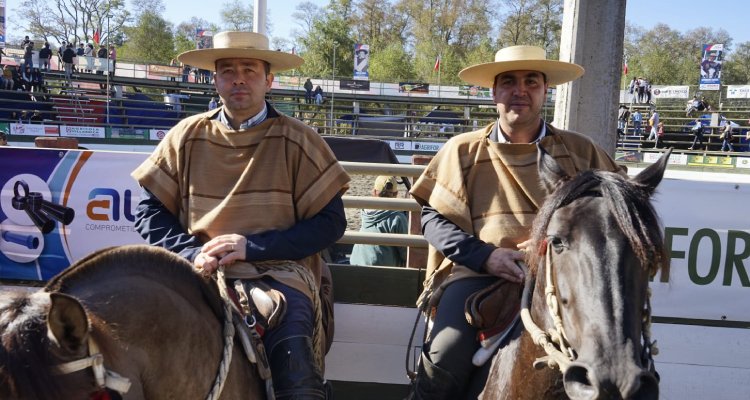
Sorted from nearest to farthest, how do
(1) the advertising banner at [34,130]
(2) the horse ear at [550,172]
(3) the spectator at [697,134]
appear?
1. (2) the horse ear at [550,172]
2. (1) the advertising banner at [34,130]
3. (3) the spectator at [697,134]

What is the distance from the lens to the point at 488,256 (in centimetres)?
295

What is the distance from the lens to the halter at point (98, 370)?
1623 mm

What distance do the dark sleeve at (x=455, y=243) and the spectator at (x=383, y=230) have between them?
7.53ft

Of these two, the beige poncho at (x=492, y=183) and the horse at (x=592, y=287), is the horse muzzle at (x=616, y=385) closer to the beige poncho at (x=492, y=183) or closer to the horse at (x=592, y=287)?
the horse at (x=592, y=287)

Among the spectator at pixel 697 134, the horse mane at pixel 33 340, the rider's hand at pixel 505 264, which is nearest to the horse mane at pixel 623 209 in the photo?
the rider's hand at pixel 505 264

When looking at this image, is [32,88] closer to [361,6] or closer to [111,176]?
[111,176]

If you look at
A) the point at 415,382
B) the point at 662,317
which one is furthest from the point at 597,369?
the point at 662,317

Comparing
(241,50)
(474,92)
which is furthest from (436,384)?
(474,92)

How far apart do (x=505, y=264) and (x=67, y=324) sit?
182 centimetres

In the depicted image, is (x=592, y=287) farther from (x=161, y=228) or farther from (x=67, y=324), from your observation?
(x=161, y=228)

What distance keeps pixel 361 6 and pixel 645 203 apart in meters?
64.3

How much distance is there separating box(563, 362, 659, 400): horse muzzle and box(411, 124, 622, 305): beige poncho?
128cm

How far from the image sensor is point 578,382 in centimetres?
190

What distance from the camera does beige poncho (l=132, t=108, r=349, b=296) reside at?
3209 mm
